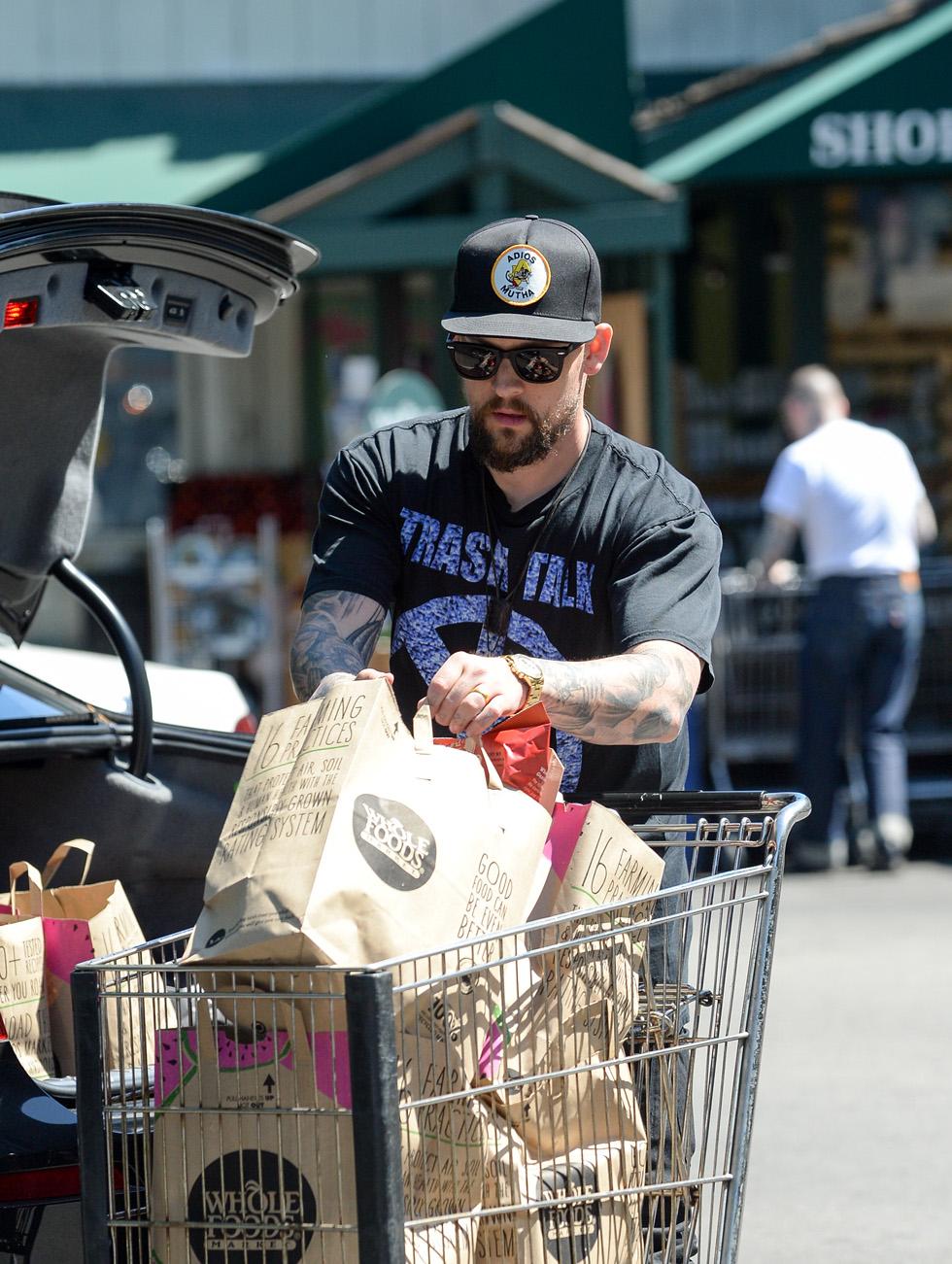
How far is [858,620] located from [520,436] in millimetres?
6002

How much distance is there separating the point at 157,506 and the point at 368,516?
9.79 meters

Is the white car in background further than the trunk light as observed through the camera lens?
Yes

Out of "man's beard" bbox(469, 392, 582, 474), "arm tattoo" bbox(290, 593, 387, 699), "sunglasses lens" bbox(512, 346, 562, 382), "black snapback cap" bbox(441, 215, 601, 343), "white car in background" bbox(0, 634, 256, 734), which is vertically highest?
"black snapback cap" bbox(441, 215, 601, 343)

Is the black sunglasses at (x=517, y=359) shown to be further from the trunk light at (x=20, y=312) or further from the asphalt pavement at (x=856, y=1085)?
the asphalt pavement at (x=856, y=1085)

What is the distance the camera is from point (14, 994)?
3061mm

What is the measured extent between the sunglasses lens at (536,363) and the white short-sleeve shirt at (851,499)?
19.7ft

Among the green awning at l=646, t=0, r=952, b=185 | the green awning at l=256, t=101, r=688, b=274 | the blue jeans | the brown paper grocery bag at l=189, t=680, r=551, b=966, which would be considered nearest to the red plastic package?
the brown paper grocery bag at l=189, t=680, r=551, b=966

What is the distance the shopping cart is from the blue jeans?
249 inches

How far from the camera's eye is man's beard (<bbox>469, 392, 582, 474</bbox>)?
3.03 metres

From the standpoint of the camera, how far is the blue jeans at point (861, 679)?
878 centimetres

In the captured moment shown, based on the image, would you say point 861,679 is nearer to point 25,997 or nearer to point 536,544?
point 536,544

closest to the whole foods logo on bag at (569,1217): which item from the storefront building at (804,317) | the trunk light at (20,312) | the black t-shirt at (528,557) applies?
the black t-shirt at (528,557)

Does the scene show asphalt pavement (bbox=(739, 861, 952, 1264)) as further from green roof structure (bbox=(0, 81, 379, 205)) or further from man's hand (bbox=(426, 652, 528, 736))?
green roof structure (bbox=(0, 81, 379, 205))

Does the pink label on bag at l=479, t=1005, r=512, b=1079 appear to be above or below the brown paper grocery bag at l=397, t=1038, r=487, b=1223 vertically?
above
